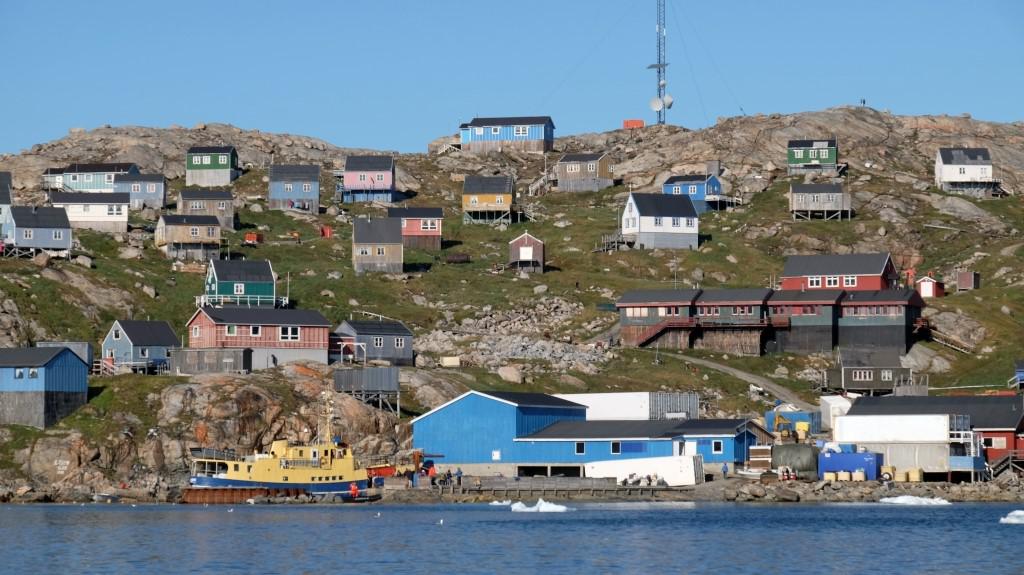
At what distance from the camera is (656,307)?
133875 mm

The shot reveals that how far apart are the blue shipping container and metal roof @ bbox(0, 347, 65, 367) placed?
4754cm

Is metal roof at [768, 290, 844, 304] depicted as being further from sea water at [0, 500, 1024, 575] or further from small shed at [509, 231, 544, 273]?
sea water at [0, 500, 1024, 575]

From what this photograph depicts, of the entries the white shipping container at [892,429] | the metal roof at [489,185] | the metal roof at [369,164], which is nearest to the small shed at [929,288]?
the white shipping container at [892,429]

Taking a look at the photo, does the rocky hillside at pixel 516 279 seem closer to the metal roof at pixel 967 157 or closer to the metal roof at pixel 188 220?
the metal roof at pixel 188 220

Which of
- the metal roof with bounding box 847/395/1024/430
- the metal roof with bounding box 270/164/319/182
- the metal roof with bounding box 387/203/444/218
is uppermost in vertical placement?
the metal roof with bounding box 270/164/319/182

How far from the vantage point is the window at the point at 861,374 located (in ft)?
404

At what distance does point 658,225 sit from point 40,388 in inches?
2805

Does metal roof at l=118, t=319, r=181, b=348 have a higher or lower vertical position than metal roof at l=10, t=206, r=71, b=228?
lower

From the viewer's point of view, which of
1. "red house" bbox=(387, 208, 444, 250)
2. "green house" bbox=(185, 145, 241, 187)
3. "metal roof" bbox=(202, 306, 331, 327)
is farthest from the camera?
"green house" bbox=(185, 145, 241, 187)

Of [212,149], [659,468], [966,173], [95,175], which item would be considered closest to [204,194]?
[95,175]

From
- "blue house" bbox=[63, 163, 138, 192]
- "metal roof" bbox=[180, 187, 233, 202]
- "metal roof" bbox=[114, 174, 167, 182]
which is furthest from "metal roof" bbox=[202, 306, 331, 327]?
"blue house" bbox=[63, 163, 138, 192]

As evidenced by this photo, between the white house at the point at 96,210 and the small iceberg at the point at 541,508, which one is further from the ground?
the white house at the point at 96,210

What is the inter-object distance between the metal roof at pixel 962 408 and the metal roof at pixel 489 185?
233 ft

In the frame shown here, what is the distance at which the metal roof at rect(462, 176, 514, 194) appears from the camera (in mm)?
172375
